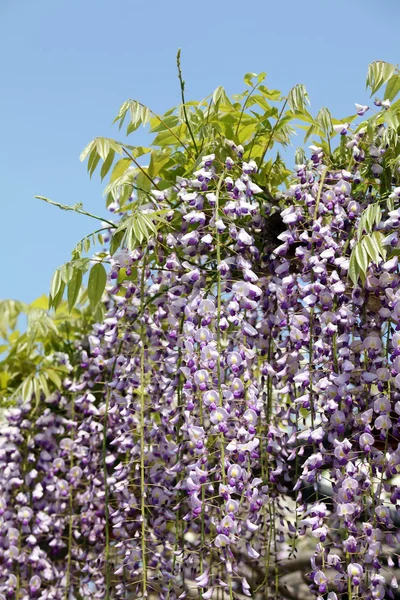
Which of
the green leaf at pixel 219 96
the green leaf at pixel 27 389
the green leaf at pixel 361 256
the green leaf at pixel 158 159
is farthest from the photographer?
the green leaf at pixel 27 389

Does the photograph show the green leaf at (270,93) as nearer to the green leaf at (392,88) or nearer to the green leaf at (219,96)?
the green leaf at (219,96)

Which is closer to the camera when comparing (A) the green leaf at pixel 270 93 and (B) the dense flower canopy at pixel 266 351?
(B) the dense flower canopy at pixel 266 351

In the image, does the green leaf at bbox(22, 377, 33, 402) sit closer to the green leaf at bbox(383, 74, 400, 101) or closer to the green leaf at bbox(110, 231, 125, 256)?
the green leaf at bbox(110, 231, 125, 256)

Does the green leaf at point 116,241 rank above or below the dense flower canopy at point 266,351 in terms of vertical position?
above

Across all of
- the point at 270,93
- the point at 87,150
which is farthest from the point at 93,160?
the point at 270,93

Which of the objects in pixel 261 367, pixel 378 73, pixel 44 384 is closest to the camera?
pixel 378 73

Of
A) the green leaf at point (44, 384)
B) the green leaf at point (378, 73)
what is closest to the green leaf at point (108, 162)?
the green leaf at point (378, 73)

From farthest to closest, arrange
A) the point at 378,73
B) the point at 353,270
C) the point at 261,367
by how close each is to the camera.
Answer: the point at 261,367
the point at 378,73
the point at 353,270

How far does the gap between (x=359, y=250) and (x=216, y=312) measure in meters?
0.44

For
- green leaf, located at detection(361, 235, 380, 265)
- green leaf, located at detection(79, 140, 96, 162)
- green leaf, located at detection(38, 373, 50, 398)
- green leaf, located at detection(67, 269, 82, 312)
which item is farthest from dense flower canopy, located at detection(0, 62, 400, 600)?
green leaf, located at detection(38, 373, 50, 398)

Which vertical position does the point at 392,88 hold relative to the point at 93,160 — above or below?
above

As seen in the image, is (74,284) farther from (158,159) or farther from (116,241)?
(158,159)

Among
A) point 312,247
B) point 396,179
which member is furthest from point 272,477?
point 396,179

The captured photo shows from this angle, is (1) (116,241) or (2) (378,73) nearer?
(2) (378,73)
